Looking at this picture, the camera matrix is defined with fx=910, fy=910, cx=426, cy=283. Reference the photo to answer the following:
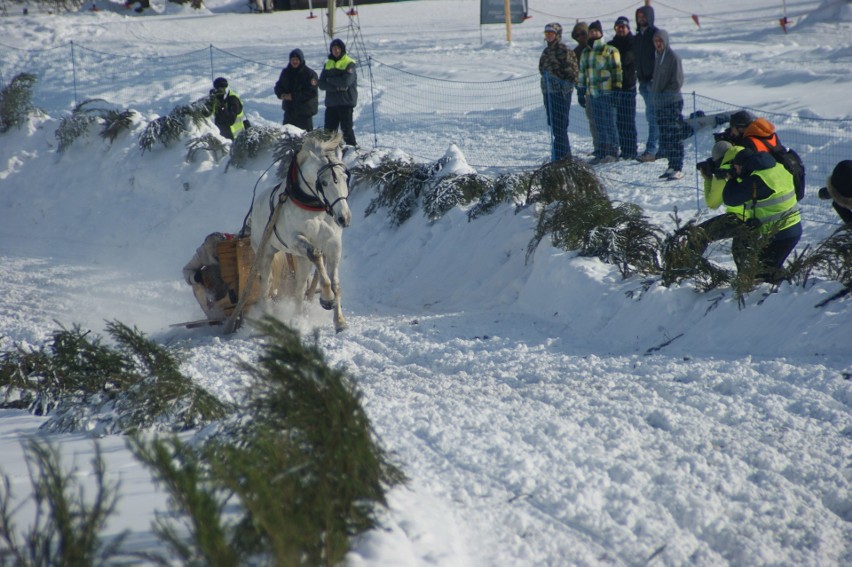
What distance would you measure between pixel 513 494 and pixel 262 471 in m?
1.51

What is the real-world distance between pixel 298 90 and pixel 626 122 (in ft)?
16.8

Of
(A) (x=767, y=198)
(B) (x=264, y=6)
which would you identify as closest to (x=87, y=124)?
(A) (x=767, y=198)

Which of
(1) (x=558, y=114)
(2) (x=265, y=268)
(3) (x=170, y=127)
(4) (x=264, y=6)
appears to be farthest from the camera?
(4) (x=264, y=6)

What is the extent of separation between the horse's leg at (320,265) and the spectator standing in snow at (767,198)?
3.53 metres

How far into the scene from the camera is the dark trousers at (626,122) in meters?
12.6

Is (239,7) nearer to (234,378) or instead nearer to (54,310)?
(54,310)

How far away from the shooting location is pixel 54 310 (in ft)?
32.6

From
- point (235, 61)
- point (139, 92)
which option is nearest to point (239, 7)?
point (235, 61)

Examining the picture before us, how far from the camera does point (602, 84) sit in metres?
12.4

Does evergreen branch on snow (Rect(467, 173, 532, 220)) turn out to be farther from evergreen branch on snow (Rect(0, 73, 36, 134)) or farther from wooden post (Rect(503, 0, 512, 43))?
wooden post (Rect(503, 0, 512, 43))

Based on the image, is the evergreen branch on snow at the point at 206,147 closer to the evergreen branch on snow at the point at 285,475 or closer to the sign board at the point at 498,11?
the evergreen branch on snow at the point at 285,475

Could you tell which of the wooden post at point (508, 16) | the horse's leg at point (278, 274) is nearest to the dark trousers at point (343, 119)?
the horse's leg at point (278, 274)

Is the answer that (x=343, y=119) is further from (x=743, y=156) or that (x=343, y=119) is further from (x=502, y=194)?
(x=743, y=156)

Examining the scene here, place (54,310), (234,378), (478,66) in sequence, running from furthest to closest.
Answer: (478,66) < (54,310) < (234,378)
